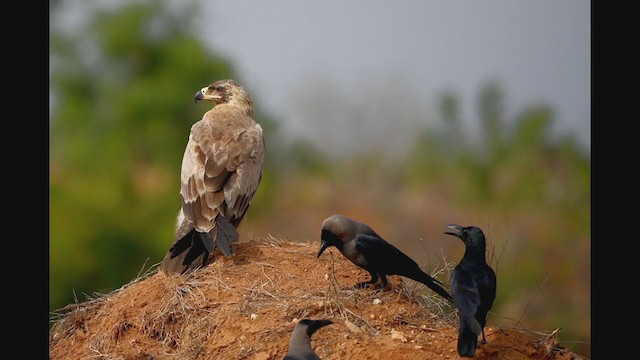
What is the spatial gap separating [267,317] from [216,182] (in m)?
1.99

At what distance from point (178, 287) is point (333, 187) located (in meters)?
17.0

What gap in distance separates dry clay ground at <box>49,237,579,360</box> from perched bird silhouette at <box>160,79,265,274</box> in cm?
22

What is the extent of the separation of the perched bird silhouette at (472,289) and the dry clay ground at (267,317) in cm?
32

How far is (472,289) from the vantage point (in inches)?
256

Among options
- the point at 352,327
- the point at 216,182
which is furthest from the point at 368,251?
the point at 216,182

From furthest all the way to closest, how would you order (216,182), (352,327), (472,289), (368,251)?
(216,182)
(368,251)
(352,327)
(472,289)

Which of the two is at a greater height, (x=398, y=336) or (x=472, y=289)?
(x=472, y=289)

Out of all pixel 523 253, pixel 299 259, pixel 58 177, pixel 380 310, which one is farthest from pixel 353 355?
pixel 58 177

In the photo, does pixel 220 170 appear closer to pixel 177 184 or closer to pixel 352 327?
pixel 352 327

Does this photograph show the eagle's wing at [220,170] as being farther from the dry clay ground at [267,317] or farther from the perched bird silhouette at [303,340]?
the perched bird silhouette at [303,340]

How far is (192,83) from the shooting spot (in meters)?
26.8

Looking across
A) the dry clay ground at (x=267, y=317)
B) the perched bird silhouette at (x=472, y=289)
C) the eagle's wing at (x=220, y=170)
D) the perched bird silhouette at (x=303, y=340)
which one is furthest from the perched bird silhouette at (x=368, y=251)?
the eagle's wing at (x=220, y=170)

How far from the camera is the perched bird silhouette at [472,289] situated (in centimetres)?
618

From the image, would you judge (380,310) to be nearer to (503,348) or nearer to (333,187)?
(503,348)
